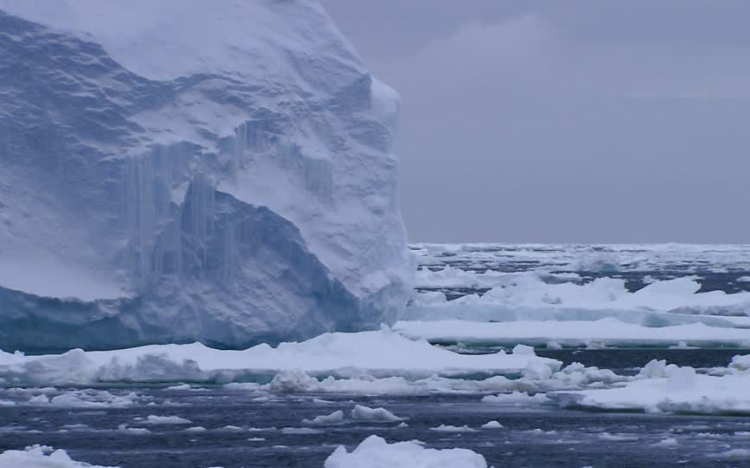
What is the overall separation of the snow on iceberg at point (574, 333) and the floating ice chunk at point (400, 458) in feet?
43.1

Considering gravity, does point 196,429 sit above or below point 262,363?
below

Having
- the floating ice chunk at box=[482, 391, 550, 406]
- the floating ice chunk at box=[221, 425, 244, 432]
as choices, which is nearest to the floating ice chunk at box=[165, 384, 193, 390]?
the floating ice chunk at box=[221, 425, 244, 432]

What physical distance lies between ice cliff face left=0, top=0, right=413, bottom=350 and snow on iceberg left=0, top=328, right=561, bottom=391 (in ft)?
3.93

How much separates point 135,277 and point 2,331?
7.19 feet

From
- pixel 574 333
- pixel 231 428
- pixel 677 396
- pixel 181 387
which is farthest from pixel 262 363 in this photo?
Result: pixel 574 333

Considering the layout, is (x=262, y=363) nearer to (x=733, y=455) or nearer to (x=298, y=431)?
(x=298, y=431)

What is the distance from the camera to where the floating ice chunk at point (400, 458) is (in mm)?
12602

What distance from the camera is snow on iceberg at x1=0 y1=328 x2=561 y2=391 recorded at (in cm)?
1969

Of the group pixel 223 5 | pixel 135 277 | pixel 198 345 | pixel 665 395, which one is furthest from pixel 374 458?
pixel 223 5

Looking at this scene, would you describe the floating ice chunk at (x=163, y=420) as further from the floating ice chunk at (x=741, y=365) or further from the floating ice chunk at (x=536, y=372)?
the floating ice chunk at (x=741, y=365)

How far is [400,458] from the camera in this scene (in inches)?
502

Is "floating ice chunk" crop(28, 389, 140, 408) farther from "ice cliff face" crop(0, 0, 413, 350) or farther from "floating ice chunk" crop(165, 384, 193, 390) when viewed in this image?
"ice cliff face" crop(0, 0, 413, 350)

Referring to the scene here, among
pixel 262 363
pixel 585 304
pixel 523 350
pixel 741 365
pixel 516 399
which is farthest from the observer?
pixel 585 304

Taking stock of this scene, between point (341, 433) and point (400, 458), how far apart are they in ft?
10.1
